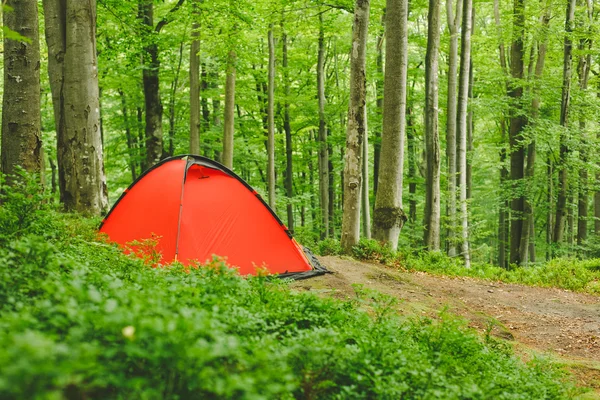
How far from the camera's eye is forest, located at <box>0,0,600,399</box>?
218 cm

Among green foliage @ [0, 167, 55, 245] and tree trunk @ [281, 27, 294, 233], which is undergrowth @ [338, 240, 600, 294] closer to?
green foliage @ [0, 167, 55, 245]

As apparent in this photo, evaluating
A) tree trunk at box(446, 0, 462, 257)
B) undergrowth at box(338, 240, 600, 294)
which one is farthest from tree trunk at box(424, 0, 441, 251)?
tree trunk at box(446, 0, 462, 257)

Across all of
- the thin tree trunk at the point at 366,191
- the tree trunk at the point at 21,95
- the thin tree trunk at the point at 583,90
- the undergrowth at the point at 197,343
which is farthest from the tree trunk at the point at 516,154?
the tree trunk at the point at 21,95

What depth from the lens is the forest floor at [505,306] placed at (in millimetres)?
6602

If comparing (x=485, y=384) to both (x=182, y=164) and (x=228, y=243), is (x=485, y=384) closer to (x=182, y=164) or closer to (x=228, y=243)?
(x=228, y=243)

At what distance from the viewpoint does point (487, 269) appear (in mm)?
13211

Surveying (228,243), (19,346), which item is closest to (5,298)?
(19,346)

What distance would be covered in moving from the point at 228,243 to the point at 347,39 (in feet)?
52.4

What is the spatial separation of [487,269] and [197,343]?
12.6 meters

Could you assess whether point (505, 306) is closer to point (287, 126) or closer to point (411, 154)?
point (287, 126)

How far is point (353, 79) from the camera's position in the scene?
34.1 feet

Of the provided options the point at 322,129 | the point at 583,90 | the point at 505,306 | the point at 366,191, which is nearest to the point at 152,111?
the point at 322,129

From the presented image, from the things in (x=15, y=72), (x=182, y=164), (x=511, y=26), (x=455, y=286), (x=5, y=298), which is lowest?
(x=455, y=286)

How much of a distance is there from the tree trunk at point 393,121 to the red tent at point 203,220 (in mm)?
3154
